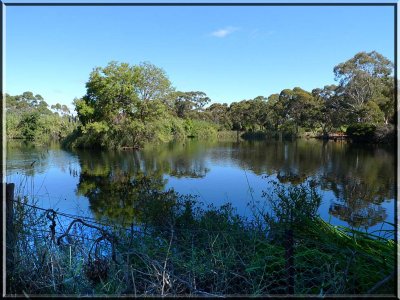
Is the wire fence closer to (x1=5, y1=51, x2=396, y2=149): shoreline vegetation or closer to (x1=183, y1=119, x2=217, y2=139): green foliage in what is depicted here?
(x1=5, y1=51, x2=396, y2=149): shoreline vegetation

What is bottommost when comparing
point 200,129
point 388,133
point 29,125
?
point 388,133

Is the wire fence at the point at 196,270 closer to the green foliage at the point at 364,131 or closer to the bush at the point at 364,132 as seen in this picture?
the green foliage at the point at 364,131

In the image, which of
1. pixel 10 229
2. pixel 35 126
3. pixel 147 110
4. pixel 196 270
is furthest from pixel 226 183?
pixel 35 126

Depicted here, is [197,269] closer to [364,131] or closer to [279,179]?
[364,131]

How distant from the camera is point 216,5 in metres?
1.85

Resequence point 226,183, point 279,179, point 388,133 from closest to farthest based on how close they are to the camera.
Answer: point 388,133, point 226,183, point 279,179

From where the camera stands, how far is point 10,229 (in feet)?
8.16

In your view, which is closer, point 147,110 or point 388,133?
point 388,133

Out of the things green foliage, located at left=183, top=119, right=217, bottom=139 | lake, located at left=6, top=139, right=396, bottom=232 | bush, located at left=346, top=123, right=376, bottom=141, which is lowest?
lake, located at left=6, top=139, right=396, bottom=232

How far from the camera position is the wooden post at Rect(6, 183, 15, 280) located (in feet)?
7.59

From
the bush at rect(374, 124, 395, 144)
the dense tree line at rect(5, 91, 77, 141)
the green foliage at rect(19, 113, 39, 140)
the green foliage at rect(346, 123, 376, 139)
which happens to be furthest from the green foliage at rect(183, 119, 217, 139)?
the bush at rect(374, 124, 395, 144)

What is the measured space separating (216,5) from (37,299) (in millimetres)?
1775

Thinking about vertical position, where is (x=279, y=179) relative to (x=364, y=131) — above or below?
below

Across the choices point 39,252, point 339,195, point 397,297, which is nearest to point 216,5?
point 397,297
